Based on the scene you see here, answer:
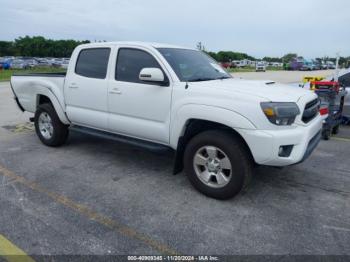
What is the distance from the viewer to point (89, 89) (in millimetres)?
4855

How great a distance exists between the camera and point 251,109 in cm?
337

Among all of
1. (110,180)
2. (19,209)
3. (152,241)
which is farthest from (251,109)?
(19,209)

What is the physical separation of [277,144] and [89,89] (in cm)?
294

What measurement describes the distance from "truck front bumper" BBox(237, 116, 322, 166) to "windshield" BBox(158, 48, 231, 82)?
1.15 meters

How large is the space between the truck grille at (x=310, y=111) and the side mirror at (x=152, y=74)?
1.75 meters

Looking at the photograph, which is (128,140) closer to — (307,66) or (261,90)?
(261,90)

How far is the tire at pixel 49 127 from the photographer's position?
5.58m

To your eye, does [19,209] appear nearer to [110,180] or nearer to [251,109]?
[110,180]

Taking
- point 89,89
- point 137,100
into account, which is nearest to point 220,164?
point 137,100

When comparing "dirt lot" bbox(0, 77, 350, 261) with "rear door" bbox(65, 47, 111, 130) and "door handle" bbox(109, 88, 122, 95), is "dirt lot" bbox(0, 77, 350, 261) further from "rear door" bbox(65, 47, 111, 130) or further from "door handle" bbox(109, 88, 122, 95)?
"door handle" bbox(109, 88, 122, 95)

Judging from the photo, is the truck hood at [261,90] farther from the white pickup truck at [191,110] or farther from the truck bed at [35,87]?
the truck bed at [35,87]

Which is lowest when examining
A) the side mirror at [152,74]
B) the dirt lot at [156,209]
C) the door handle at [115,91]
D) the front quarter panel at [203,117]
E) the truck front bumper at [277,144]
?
the dirt lot at [156,209]

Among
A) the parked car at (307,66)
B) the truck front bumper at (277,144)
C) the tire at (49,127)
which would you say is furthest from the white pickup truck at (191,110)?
the parked car at (307,66)

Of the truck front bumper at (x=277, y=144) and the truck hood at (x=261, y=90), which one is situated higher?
the truck hood at (x=261, y=90)
